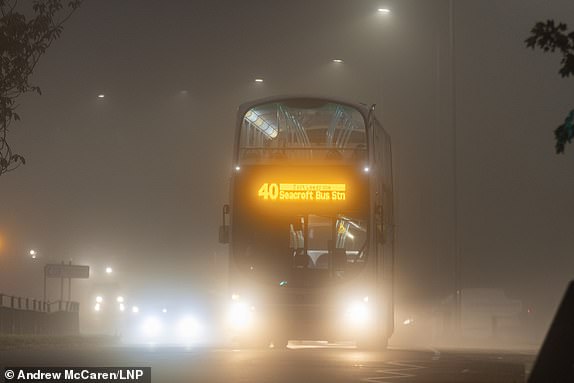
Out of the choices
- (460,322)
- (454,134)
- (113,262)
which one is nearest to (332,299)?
(460,322)

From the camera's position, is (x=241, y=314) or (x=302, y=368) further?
(x=241, y=314)

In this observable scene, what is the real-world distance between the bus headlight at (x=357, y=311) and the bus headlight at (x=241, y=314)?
202 cm

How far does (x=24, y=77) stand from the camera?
28906 mm

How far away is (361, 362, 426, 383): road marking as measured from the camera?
1593cm

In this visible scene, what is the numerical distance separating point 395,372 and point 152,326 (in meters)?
38.2

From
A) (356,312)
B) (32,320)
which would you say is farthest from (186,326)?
(356,312)

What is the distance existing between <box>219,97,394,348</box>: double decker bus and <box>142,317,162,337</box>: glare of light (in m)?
26.5

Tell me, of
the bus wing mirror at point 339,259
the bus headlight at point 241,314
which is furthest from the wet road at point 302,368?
the bus headlight at point 241,314

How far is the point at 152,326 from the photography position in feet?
181

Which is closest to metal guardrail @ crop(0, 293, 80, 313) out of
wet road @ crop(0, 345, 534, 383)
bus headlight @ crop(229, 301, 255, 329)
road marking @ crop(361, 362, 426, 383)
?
bus headlight @ crop(229, 301, 255, 329)

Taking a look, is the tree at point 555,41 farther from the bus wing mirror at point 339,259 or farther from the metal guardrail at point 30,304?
the metal guardrail at point 30,304

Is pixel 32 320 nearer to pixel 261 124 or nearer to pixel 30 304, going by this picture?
pixel 30 304

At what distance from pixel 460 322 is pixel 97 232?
28763 mm

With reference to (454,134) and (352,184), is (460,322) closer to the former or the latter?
(454,134)
